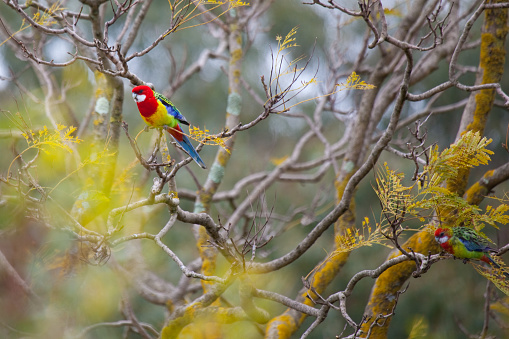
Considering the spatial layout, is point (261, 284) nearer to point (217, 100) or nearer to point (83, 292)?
point (83, 292)

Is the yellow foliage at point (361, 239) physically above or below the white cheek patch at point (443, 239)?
below

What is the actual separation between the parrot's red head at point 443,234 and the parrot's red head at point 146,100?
1639 mm

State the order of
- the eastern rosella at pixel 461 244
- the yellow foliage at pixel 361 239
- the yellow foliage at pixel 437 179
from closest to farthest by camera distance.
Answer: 1. the yellow foliage at pixel 437 179
2. the yellow foliage at pixel 361 239
3. the eastern rosella at pixel 461 244

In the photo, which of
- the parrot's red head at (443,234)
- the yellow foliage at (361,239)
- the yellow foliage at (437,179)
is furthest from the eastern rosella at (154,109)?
the parrot's red head at (443,234)

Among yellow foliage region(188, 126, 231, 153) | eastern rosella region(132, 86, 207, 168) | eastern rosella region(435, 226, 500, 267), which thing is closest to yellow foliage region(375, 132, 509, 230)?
eastern rosella region(435, 226, 500, 267)

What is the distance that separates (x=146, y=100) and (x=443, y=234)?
1.73 meters

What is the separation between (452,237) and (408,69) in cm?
93

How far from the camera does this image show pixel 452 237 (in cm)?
254

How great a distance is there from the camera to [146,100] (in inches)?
100

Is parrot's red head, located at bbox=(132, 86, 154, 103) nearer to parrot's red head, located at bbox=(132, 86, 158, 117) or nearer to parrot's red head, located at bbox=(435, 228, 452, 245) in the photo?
parrot's red head, located at bbox=(132, 86, 158, 117)

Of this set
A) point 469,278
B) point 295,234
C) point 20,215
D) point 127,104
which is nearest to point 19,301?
point 20,215

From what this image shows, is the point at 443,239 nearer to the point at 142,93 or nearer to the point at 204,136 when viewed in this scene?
the point at 204,136

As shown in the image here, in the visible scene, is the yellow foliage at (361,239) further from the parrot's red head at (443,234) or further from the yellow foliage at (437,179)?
the parrot's red head at (443,234)

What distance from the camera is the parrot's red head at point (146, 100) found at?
2543 millimetres
